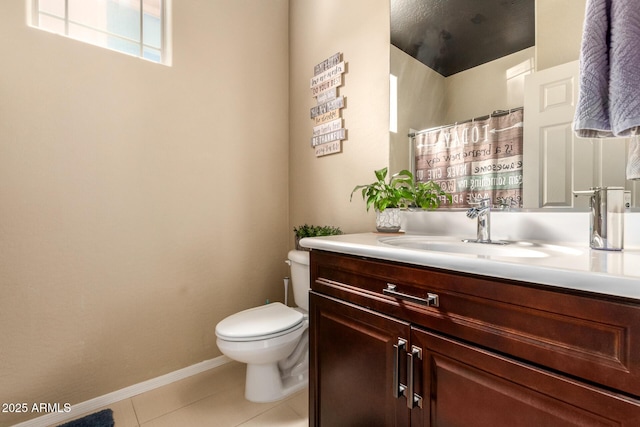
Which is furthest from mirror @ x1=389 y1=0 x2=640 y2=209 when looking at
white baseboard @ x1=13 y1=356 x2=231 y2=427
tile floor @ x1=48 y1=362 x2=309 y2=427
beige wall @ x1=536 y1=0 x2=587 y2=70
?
white baseboard @ x1=13 y1=356 x2=231 y2=427

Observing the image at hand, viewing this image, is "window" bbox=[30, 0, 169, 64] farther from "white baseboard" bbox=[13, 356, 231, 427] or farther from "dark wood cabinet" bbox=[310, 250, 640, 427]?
"white baseboard" bbox=[13, 356, 231, 427]

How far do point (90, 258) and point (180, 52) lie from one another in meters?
1.24

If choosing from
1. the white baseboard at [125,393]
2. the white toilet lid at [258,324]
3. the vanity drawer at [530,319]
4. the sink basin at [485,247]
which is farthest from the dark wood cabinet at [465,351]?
the white baseboard at [125,393]

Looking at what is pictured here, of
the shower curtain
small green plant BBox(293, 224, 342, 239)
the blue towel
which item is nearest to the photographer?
the blue towel

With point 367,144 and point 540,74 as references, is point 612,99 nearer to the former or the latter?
point 540,74

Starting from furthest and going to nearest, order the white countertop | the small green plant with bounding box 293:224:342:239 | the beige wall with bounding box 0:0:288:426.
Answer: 1. the small green plant with bounding box 293:224:342:239
2. the beige wall with bounding box 0:0:288:426
3. the white countertop

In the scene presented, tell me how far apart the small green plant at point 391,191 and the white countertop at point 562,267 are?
1.76 feet

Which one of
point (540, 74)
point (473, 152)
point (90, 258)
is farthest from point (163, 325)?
point (540, 74)

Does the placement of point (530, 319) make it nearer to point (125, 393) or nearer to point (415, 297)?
point (415, 297)

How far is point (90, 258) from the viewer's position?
1475mm

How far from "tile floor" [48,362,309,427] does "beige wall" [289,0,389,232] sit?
1.00 metres

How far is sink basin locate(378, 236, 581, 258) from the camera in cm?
86

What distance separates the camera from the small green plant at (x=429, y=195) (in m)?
1.36

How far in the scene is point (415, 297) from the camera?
79 centimetres
